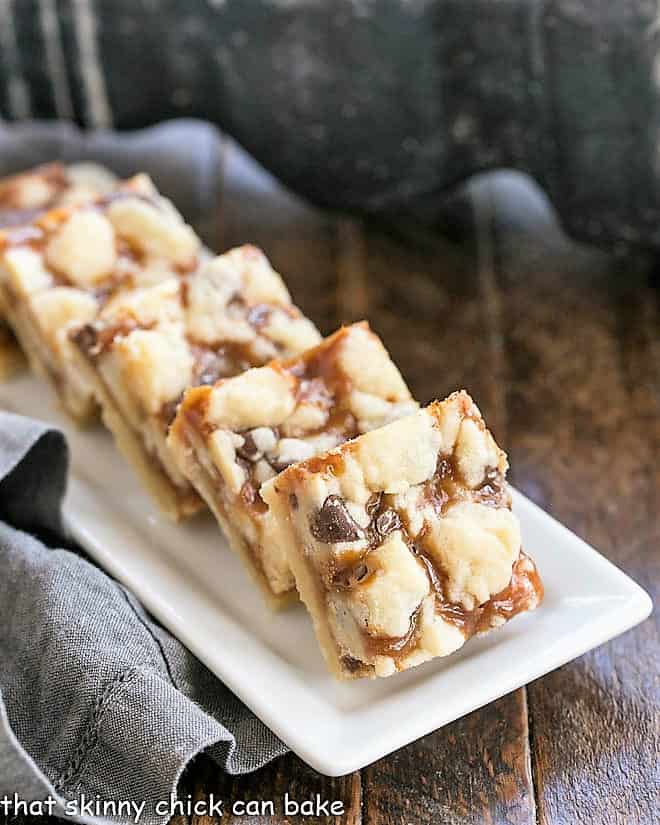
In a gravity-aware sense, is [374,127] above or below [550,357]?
above

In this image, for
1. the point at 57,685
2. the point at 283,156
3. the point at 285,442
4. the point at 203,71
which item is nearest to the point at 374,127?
the point at 283,156

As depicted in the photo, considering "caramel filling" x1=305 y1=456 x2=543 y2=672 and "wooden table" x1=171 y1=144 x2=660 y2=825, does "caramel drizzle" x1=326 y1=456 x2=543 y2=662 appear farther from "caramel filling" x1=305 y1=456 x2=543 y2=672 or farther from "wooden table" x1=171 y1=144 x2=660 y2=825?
"wooden table" x1=171 y1=144 x2=660 y2=825

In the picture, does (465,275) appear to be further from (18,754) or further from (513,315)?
(18,754)

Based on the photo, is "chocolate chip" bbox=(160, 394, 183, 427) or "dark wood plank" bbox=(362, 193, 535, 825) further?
"chocolate chip" bbox=(160, 394, 183, 427)

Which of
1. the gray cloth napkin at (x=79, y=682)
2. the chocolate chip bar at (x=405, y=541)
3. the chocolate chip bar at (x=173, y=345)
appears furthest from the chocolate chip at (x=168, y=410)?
the chocolate chip bar at (x=405, y=541)

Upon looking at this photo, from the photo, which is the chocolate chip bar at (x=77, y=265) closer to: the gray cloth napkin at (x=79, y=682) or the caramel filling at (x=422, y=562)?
the gray cloth napkin at (x=79, y=682)

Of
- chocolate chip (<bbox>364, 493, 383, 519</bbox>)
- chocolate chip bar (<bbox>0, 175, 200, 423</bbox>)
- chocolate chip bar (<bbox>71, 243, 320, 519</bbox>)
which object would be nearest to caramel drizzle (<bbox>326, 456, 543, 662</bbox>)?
chocolate chip (<bbox>364, 493, 383, 519</bbox>)

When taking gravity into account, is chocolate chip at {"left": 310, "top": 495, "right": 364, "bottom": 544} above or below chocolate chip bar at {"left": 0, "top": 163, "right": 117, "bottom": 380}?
below
